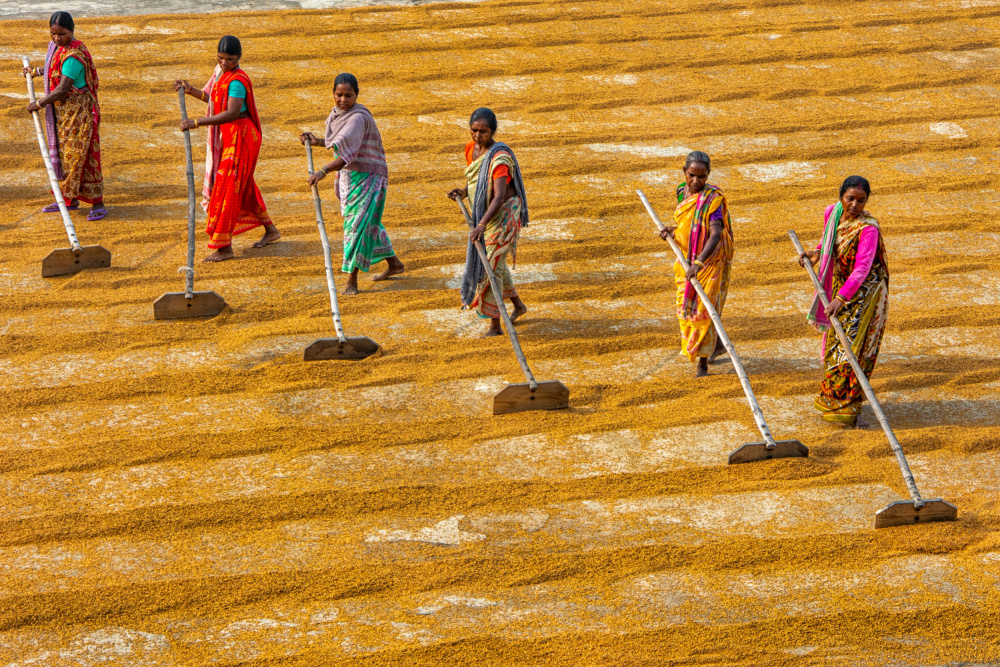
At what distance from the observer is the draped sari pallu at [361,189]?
7.26 m

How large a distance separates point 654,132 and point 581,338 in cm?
361

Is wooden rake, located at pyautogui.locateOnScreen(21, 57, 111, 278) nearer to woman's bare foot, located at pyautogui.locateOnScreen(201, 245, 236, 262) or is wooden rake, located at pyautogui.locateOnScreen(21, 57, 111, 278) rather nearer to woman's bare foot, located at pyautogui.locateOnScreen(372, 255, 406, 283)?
woman's bare foot, located at pyautogui.locateOnScreen(201, 245, 236, 262)

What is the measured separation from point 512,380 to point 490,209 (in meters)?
1.10

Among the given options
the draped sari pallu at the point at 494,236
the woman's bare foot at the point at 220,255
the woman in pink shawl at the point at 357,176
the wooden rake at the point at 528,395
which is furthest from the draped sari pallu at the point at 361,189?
the wooden rake at the point at 528,395

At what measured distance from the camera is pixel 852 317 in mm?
6012

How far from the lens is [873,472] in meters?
5.58

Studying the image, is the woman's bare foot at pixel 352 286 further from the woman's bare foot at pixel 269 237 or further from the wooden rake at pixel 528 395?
the wooden rake at pixel 528 395

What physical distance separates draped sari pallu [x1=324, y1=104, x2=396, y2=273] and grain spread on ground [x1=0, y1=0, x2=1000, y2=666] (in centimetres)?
35

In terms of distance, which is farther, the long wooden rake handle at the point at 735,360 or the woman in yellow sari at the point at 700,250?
the woman in yellow sari at the point at 700,250

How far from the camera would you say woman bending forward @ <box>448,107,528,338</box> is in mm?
6648

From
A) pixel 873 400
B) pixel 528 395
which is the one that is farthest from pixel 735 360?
pixel 528 395

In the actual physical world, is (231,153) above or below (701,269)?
above

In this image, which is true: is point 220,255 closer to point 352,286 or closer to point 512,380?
point 352,286

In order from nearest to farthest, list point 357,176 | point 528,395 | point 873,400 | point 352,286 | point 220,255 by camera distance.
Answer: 1. point 873,400
2. point 528,395
3. point 357,176
4. point 352,286
5. point 220,255
